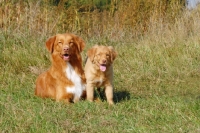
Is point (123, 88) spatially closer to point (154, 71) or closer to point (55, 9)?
point (154, 71)

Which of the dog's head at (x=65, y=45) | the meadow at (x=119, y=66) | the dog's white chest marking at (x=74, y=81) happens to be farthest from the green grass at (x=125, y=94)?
the dog's head at (x=65, y=45)

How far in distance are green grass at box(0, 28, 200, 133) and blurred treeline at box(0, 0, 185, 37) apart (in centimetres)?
63

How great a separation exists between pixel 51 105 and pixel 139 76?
2.26 metres

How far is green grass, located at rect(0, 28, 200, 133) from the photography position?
4195mm

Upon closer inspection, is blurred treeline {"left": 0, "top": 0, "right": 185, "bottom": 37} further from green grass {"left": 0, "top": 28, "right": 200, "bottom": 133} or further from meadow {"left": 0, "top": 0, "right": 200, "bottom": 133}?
green grass {"left": 0, "top": 28, "right": 200, "bottom": 133}

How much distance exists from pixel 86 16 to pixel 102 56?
5.44m

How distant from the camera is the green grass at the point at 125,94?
13.8 feet

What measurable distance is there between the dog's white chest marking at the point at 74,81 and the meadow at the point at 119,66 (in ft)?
1.01

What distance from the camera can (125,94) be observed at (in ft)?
19.5

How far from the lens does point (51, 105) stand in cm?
506

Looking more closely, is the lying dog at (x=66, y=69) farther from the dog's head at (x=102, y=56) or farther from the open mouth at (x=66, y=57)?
the dog's head at (x=102, y=56)

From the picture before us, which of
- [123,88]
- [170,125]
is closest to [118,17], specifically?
[123,88]

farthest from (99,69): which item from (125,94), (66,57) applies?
(125,94)

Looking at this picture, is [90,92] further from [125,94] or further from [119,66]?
[119,66]
